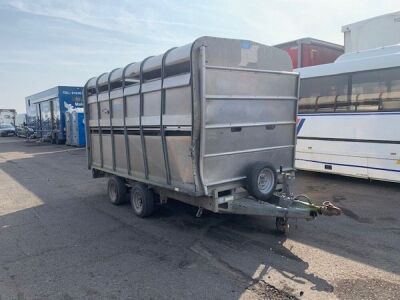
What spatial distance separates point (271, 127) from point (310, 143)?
164 inches

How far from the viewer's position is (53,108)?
2673 cm

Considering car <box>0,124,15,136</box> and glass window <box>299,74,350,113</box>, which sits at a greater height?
glass window <box>299,74,350,113</box>

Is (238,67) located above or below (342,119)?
above

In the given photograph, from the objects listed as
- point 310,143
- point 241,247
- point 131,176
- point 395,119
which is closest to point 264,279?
point 241,247

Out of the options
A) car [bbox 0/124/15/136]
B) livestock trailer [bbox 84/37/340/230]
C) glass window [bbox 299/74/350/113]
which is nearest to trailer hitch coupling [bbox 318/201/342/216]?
livestock trailer [bbox 84/37/340/230]

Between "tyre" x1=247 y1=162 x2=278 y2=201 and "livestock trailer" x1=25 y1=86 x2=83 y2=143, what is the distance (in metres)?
22.7

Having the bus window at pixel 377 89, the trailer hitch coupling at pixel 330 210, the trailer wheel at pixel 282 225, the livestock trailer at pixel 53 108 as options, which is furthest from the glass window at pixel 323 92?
the livestock trailer at pixel 53 108

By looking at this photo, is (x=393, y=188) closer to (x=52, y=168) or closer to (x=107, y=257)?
(x=107, y=257)

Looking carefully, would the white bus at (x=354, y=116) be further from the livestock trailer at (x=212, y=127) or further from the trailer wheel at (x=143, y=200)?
the trailer wheel at (x=143, y=200)

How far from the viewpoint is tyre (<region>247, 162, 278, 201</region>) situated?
5.39m

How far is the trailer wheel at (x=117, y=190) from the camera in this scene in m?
7.48

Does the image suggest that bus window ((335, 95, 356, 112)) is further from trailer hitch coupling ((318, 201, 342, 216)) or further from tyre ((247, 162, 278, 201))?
trailer hitch coupling ((318, 201, 342, 216))

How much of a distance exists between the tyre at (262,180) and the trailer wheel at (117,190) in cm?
307

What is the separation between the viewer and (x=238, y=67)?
529 centimetres
